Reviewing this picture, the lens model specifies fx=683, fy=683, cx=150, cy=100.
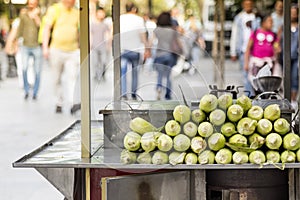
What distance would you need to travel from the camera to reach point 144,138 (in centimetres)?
379

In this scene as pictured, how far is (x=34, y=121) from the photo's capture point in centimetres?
1103

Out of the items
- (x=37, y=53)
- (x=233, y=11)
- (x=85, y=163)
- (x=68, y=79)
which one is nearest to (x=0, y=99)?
(x=37, y=53)

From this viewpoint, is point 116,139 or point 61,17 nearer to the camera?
point 116,139

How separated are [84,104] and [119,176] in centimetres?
46

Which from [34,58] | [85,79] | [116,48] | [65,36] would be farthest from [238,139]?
[34,58]

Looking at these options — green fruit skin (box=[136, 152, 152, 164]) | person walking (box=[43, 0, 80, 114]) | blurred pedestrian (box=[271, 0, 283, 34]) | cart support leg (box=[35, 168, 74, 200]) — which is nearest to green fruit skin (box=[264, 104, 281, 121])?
green fruit skin (box=[136, 152, 152, 164])

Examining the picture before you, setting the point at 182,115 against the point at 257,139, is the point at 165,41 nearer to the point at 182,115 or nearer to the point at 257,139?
the point at 182,115

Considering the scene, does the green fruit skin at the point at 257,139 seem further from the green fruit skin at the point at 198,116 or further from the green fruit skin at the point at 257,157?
the green fruit skin at the point at 198,116

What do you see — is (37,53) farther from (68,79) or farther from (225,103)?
(225,103)

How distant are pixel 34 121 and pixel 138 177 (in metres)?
7.43

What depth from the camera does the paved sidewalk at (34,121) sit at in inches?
195

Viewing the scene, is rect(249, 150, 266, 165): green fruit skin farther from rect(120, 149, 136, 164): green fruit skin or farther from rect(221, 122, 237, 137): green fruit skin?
rect(120, 149, 136, 164): green fruit skin

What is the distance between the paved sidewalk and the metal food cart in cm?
32

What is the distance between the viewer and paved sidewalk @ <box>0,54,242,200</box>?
16.3 ft
